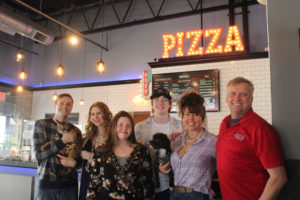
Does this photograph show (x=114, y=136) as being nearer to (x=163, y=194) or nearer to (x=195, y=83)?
(x=163, y=194)

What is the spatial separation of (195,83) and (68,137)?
13.6ft

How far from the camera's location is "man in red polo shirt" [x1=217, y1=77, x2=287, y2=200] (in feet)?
4.82

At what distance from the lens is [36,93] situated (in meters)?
10.8

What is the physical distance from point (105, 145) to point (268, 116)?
14.7 feet

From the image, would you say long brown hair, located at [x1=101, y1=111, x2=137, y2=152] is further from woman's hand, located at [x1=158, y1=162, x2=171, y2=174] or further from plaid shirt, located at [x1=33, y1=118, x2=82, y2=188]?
plaid shirt, located at [x1=33, y1=118, x2=82, y2=188]

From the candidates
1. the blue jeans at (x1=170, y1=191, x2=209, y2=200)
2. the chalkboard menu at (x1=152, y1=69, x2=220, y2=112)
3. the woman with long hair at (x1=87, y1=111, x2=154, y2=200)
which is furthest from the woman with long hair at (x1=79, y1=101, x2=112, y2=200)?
the chalkboard menu at (x1=152, y1=69, x2=220, y2=112)

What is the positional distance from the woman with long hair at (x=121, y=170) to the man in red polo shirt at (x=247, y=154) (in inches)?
26.7

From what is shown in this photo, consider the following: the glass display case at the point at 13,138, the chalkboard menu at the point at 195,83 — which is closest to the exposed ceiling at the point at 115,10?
the chalkboard menu at the point at 195,83

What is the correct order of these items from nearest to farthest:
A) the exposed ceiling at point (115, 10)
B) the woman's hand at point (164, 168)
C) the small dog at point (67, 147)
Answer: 1. the woman's hand at point (164, 168)
2. the small dog at point (67, 147)
3. the exposed ceiling at point (115, 10)

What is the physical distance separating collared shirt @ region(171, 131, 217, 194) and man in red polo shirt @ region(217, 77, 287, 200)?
149mm

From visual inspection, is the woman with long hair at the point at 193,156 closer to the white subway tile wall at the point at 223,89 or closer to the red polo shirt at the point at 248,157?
the red polo shirt at the point at 248,157

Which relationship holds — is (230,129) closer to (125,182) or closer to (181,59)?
(125,182)

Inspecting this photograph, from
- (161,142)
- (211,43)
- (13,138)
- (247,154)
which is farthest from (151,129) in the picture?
(211,43)

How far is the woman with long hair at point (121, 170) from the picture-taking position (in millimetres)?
2111
